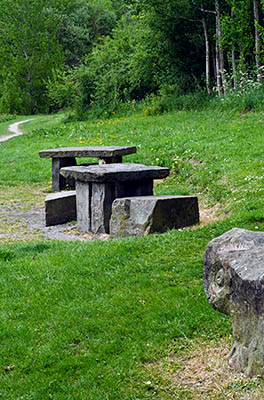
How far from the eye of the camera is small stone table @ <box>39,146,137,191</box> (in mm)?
11094

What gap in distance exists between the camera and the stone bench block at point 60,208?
9.05 m

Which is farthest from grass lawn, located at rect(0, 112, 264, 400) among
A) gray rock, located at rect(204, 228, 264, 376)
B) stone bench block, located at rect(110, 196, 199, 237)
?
stone bench block, located at rect(110, 196, 199, 237)

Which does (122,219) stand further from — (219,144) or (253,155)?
(219,144)

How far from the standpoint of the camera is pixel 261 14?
20938mm

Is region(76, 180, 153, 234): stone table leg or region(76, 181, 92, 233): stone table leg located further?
region(76, 181, 92, 233): stone table leg

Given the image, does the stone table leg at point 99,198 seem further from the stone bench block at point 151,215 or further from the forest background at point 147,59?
the forest background at point 147,59

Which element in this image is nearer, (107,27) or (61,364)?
(61,364)

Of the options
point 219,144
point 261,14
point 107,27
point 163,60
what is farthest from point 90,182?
point 107,27

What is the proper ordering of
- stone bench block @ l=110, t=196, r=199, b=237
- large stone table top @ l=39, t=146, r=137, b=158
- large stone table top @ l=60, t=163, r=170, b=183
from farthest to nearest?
large stone table top @ l=39, t=146, r=137, b=158
large stone table top @ l=60, t=163, r=170, b=183
stone bench block @ l=110, t=196, r=199, b=237

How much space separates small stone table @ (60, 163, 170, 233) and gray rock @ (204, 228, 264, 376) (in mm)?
4472

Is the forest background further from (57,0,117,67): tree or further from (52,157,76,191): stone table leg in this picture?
(52,157,76,191): stone table leg

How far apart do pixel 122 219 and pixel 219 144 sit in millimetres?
5231

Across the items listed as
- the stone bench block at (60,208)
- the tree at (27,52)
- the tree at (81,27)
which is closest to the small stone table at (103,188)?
the stone bench block at (60,208)

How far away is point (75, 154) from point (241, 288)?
27.5ft
